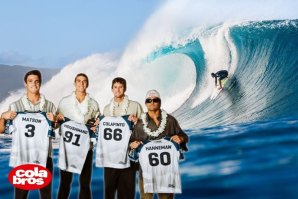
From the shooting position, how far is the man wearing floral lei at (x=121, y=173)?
3.68 m

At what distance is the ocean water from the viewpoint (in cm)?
420

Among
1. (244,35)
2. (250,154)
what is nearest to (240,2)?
(244,35)

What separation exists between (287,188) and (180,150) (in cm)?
106

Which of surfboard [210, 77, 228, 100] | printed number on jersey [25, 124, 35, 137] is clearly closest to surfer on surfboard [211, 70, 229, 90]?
surfboard [210, 77, 228, 100]

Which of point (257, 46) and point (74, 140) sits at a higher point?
point (257, 46)

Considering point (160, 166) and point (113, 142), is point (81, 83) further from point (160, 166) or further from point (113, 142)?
point (160, 166)

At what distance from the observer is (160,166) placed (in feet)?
11.8

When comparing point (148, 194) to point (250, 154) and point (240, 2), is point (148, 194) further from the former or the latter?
point (240, 2)

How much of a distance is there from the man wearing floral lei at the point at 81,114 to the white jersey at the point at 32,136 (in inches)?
4.5

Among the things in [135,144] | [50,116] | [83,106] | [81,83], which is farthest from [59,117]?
[135,144]

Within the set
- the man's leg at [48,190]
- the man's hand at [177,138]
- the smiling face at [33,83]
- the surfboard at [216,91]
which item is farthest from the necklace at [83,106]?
the surfboard at [216,91]

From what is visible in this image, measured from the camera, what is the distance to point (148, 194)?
3.55m

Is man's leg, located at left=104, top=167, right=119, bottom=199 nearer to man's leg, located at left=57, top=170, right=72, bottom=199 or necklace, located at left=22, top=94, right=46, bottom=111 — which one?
man's leg, located at left=57, top=170, right=72, bottom=199

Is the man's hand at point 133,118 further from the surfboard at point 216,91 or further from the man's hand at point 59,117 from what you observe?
the surfboard at point 216,91
